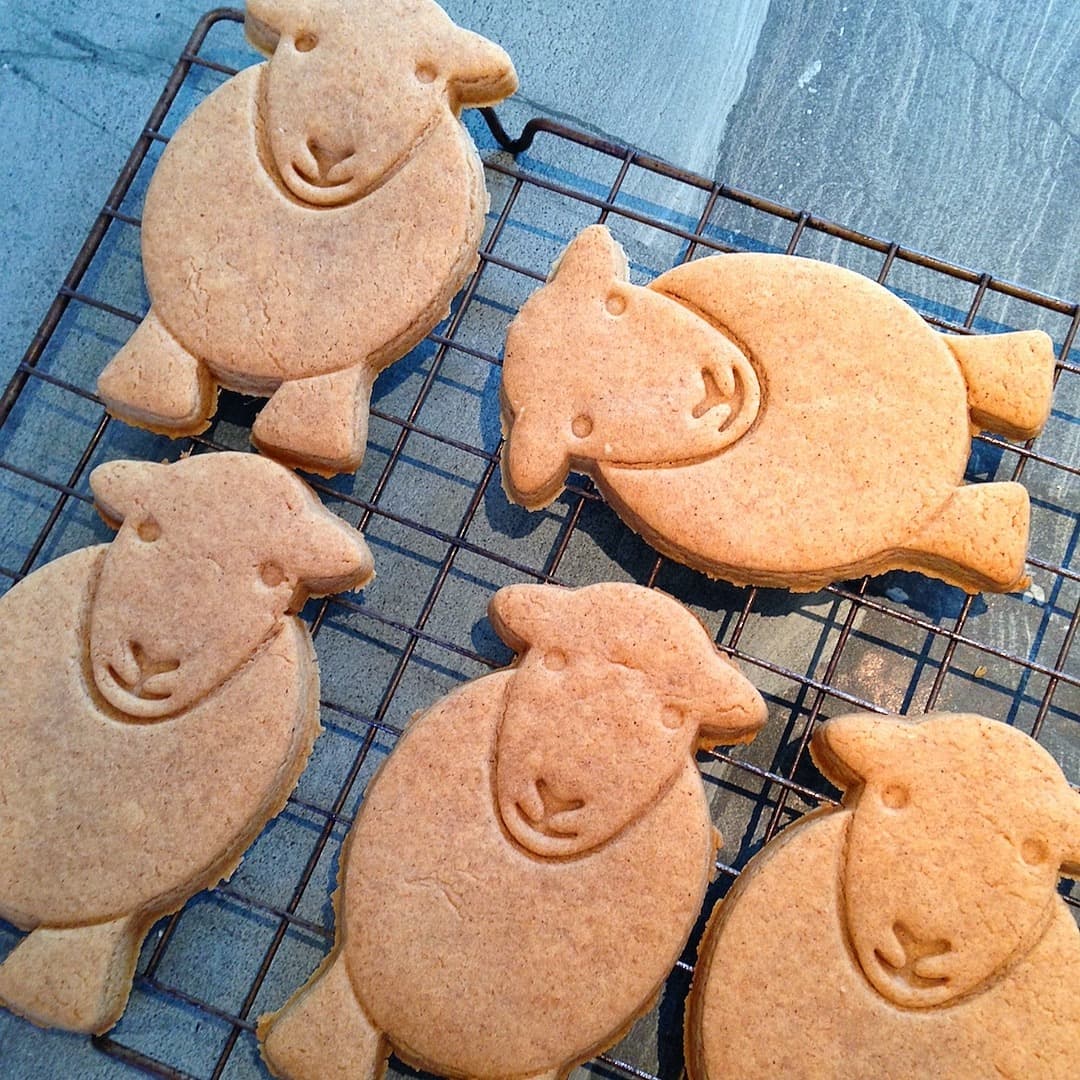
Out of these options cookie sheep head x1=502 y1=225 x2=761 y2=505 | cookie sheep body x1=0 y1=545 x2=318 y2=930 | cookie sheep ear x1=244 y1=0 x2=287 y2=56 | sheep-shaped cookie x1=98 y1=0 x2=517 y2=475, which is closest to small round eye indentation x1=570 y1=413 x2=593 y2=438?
cookie sheep head x1=502 y1=225 x2=761 y2=505

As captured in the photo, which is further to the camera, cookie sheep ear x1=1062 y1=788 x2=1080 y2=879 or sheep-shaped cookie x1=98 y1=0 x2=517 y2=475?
sheep-shaped cookie x1=98 y1=0 x2=517 y2=475

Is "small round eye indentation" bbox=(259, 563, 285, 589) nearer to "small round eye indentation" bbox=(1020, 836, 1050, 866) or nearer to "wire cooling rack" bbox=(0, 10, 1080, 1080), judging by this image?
"wire cooling rack" bbox=(0, 10, 1080, 1080)

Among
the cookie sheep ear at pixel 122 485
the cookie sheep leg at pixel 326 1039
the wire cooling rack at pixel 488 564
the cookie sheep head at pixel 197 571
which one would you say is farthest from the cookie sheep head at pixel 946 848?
the cookie sheep ear at pixel 122 485

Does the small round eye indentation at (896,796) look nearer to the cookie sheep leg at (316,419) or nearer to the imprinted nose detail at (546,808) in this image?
the imprinted nose detail at (546,808)

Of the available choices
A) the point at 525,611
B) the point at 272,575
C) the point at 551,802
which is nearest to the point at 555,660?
the point at 525,611

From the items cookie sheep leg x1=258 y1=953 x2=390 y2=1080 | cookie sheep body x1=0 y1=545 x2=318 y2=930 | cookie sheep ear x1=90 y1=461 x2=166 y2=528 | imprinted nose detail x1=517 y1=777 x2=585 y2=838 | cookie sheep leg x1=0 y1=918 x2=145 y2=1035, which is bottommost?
cookie sheep leg x1=0 y1=918 x2=145 y2=1035

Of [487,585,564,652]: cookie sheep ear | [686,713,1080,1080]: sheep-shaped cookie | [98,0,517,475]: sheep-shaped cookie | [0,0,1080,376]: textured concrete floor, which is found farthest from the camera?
[0,0,1080,376]: textured concrete floor

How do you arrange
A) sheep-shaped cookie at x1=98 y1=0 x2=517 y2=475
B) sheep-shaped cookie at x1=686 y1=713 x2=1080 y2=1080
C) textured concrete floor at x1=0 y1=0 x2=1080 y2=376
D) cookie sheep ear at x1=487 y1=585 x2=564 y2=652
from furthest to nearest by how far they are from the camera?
1. textured concrete floor at x1=0 y1=0 x2=1080 y2=376
2. sheep-shaped cookie at x1=98 y1=0 x2=517 y2=475
3. cookie sheep ear at x1=487 y1=585 x2=564 y2=652
4. sheep-shaped cookie at x1=686 y1=713 x2=1080 y2=1080

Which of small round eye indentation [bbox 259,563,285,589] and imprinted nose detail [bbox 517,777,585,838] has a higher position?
small round eye indentation [bbox 259,563,285,589]
